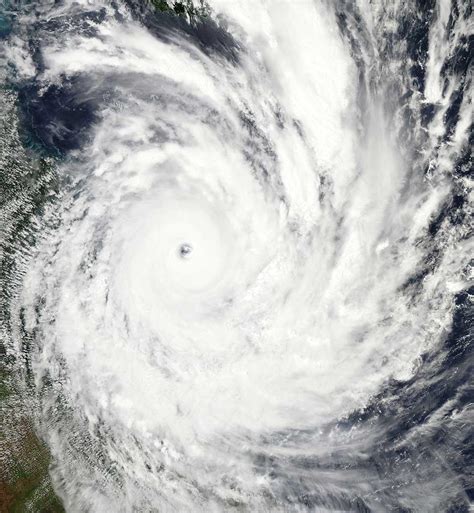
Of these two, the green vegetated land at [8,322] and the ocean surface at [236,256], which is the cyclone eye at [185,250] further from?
the green vegetated land at [8,322]

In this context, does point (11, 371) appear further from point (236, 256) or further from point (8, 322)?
point (236, 256)

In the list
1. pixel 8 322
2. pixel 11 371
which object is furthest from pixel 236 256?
pixel 11 371

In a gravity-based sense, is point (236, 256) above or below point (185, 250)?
above

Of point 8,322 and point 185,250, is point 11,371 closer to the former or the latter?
point 8,322

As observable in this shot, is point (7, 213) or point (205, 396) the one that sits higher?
point (7, 213)

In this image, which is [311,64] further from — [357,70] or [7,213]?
[7,213]

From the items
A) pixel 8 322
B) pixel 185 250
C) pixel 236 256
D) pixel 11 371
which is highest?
pixel 236 256

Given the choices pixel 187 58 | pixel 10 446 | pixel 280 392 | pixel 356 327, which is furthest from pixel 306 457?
pixel 187 58

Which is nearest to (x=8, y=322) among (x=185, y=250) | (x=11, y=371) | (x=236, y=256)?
(x=11, y=371)
